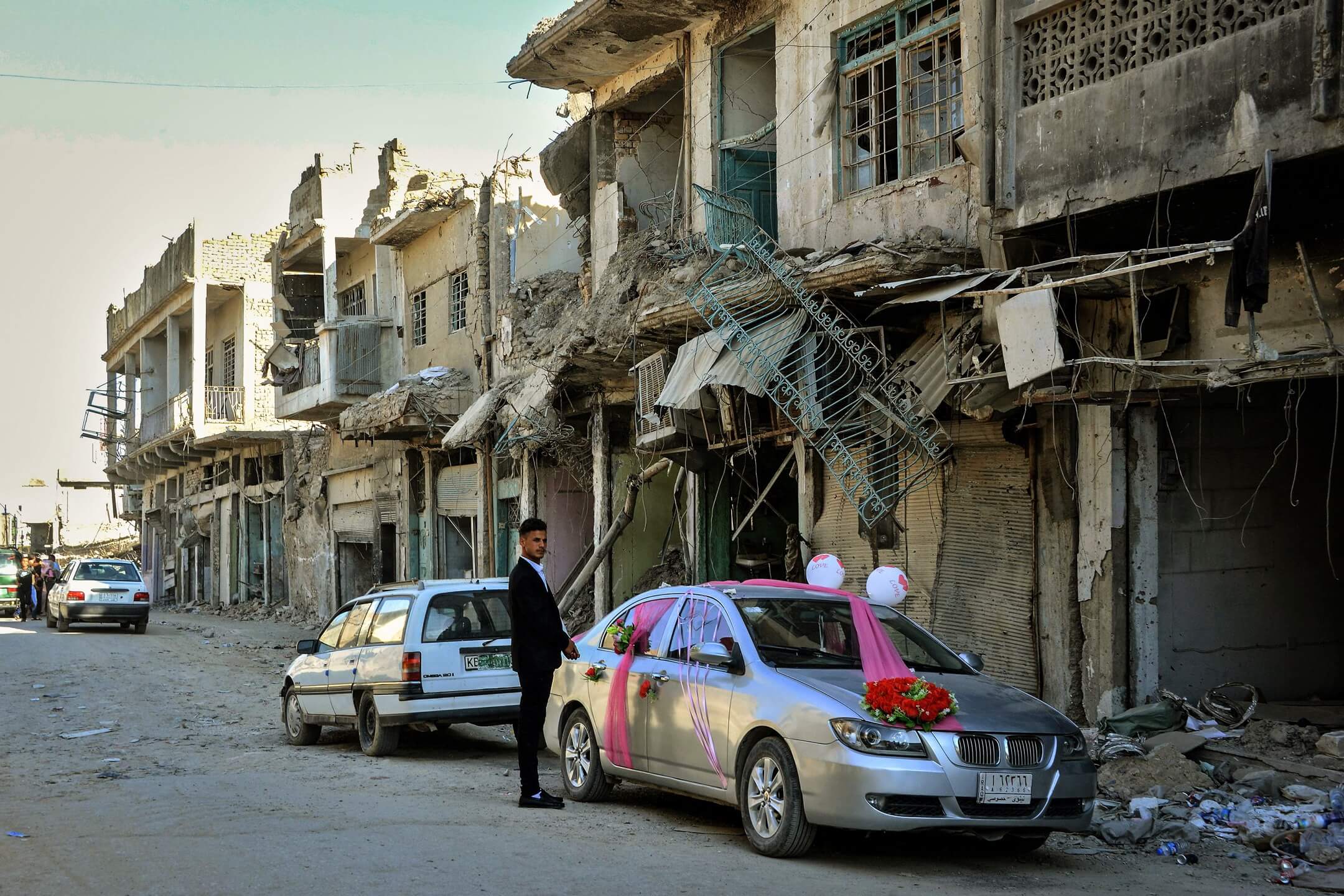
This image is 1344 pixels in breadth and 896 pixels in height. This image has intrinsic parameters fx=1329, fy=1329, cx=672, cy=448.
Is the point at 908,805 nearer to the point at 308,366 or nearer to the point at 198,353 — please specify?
the point at 308,366

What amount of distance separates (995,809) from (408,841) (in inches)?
127

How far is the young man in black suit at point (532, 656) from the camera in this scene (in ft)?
29.0

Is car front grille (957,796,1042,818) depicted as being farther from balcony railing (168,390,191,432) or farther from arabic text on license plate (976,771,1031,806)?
balcony railing (168,390,191,432)

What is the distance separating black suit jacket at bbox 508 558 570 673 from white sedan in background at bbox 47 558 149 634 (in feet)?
75.1

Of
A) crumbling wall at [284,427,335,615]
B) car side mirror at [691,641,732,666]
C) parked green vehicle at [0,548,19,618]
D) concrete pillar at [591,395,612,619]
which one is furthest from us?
parked green vehicle at [0,548,19,618]

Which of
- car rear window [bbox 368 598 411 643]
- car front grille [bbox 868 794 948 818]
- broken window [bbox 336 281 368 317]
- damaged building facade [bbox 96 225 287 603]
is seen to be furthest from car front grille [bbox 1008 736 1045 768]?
damaged building facade [bbox 96 225 287 603]

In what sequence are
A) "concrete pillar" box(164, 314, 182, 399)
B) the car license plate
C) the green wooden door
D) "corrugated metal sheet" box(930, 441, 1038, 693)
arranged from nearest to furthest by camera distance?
the car license plate → "corrugated metal sheet" box(930, 441, 1038, 693) → the green wooden door → "concrete pillar" box(164, 314, 182, 399)

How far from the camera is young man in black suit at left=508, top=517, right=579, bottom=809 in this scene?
8836mm

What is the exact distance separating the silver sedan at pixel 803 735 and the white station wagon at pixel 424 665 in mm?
2368

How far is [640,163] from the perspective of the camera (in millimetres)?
20844

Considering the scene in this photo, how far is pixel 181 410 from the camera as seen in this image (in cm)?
4166

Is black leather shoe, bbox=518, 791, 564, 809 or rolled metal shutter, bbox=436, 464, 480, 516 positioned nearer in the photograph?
black leather shoe, bbox=518, 791, 564, 809

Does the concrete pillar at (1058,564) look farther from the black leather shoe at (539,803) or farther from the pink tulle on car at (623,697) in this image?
the black leather shoe at (539,803)

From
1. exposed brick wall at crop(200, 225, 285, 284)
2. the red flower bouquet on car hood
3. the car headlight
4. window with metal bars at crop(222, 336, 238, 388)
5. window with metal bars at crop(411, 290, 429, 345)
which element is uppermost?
exposed brick wall at crop(200, 225, 285, 284)
